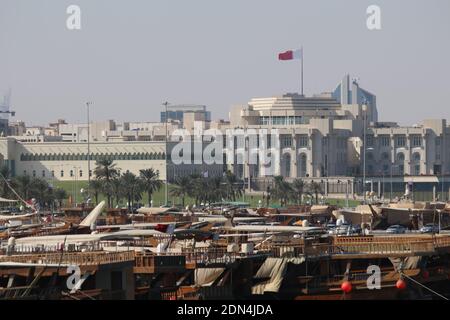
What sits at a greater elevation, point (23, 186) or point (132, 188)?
point (23, 186)

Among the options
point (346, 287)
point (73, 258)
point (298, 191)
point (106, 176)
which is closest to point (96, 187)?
point (106, 176)

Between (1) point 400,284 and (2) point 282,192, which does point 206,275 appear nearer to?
(1) point 400,284

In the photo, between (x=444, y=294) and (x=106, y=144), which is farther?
(x=106, y=144)

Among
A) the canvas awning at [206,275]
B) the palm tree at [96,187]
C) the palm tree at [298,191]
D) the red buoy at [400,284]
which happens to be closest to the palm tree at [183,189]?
the palm tree at [96,187]

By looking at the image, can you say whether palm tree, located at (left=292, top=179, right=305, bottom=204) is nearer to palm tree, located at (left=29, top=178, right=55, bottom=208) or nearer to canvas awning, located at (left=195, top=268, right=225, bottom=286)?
palm tree, located at (left=29, top=178, right=55, bottom=208)

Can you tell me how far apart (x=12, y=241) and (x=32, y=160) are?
14210 centimetres

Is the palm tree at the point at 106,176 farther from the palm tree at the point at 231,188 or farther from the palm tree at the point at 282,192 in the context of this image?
the palm tree at the point at 282,192

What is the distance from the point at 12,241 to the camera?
5653cm

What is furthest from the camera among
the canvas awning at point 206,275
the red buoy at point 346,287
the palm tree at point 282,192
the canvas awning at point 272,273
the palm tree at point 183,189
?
the palm tree at point 282,192

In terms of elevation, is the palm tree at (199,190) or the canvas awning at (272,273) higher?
the palm tree at (199,190)

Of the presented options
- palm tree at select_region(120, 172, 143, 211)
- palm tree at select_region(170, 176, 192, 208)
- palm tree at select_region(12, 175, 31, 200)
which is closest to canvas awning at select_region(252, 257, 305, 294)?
palm tree at select_region(12, 175, 31, 200)

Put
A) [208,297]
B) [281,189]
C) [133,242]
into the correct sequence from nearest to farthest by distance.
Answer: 1. [208,297]
2. [133,242]
3. [281,189]
